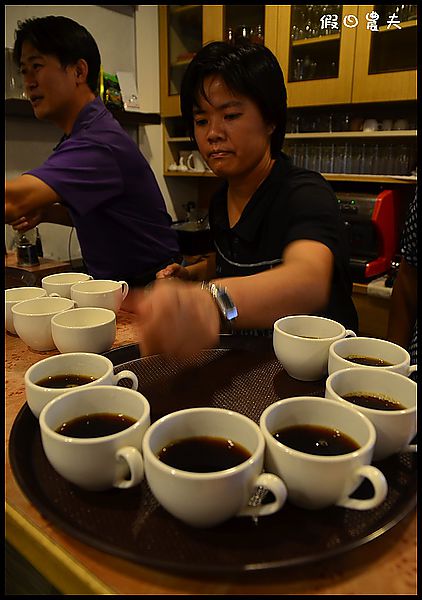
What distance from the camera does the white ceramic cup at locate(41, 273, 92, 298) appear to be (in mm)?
1175

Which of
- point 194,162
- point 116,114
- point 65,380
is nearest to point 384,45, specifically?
point 194,162

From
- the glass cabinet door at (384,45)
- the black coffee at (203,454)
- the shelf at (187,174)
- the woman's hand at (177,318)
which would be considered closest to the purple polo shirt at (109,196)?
the woman's hand at (177,318)

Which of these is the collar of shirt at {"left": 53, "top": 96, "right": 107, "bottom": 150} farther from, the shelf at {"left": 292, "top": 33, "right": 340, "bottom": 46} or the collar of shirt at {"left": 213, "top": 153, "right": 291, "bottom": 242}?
the shelf at {"left": 292, "top": 33, "right": 340, "bottom": 46}

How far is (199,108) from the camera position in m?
1.31

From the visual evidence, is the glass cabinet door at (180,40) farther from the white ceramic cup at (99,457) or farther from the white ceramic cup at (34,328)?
the white ceramic cup at (99,457)

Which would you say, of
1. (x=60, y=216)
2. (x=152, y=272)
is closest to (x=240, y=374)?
(x=152, y=272)

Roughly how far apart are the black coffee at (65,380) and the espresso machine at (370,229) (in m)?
1.89

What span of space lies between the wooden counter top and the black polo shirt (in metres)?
0.67

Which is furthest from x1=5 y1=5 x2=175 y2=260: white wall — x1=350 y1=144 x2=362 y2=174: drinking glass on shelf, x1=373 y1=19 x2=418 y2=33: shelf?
x1=373 y1=19 x2=418 y2=33: shelf

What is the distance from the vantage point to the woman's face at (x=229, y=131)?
1252 mm

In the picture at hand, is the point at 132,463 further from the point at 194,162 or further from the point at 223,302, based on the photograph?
the point at 194,162

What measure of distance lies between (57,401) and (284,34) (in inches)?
104

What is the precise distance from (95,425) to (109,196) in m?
1.05

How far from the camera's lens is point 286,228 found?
123 centimetres
